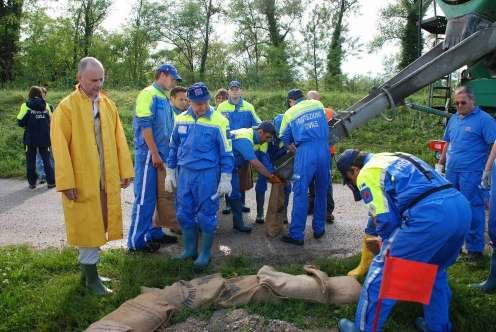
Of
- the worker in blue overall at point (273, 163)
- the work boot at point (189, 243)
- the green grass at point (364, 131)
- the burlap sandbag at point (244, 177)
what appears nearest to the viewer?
the work boot at point (189, 243)

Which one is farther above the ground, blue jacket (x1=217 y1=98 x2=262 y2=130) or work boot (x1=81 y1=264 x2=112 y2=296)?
blue jacket (x1=217 y1=98 x2=262 y2=130)

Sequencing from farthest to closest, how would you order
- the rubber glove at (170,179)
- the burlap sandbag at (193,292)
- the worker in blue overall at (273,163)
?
the worker in blue overall at (273,163)
the rubber glove at (170,179)
the burlap sandbag at (193,292)

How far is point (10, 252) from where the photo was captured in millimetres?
5449

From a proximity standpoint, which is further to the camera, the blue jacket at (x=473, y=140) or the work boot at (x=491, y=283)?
the blue jacket at (x=473, y=140)

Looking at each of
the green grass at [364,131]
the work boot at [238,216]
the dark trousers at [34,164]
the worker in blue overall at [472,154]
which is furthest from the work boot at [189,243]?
the green grass at [364,131]

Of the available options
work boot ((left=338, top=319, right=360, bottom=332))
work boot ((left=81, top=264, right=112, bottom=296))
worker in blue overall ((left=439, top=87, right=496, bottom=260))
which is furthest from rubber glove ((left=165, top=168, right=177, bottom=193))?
worker in blue overall ((left=439, top=87, right=496, bottom=260))

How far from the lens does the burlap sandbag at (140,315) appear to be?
11.9 feet

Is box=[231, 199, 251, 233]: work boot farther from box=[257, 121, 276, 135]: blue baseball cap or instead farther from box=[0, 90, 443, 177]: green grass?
box=[0, 90, 443, 177]: green grass

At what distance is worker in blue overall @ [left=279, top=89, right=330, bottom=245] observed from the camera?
18.8ft

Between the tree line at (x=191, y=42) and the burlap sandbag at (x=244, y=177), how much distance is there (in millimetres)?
16468

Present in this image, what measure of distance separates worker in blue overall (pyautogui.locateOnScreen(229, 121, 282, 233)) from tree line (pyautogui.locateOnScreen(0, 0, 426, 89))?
1674 cm

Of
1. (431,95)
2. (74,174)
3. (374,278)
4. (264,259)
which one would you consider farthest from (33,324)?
(431,95)

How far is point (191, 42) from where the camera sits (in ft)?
112

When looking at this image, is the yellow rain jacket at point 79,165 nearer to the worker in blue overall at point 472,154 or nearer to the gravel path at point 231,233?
the gravel path at point 231,233
